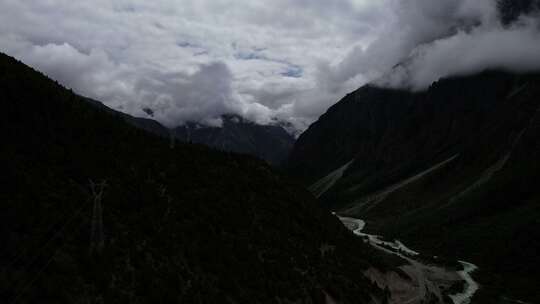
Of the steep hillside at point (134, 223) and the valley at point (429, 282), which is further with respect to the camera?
the valley at point (429, 282)

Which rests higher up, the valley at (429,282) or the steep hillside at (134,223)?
the steep hillside at (134,223)

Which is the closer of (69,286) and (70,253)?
(69,286)

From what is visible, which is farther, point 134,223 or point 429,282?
point 429,282

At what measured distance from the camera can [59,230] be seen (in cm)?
3850

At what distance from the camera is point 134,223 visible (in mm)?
47188

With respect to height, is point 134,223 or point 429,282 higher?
point 134,223

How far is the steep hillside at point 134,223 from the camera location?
36.1 metres

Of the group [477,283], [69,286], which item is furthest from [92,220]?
[477,283]

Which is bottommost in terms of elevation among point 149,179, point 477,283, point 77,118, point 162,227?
point 477,283

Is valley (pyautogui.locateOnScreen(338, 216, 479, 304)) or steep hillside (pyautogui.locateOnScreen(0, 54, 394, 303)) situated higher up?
steep hillside (pyautogui.locateOnScreen(0, 54, 394, 303))

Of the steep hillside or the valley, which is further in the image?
the valley

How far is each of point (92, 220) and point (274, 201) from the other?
128 ft

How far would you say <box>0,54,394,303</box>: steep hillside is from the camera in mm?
36125

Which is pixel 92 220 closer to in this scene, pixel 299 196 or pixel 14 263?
pixel 14 263
